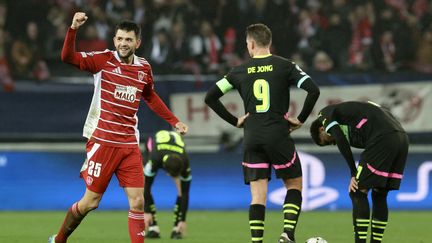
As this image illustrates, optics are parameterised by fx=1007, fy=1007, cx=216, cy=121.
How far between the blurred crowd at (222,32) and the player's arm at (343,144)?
8.02 metres

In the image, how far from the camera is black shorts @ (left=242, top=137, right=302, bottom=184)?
8977 mm

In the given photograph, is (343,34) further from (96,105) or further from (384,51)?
(96,105)

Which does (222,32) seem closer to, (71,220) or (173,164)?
(173,164)

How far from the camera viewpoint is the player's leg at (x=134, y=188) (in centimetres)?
852

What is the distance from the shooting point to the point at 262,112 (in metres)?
8.99

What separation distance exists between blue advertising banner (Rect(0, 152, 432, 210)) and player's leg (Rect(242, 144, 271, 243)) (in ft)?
25.3

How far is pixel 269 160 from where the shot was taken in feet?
29.7

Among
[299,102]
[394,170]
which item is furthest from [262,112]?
[299,102]

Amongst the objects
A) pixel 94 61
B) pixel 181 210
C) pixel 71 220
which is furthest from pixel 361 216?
pixel 181 210

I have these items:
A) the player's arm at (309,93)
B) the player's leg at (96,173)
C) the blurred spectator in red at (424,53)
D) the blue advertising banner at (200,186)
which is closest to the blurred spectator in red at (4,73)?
the blue advertising banner at (200,186)

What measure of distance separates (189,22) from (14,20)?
10.1 ft

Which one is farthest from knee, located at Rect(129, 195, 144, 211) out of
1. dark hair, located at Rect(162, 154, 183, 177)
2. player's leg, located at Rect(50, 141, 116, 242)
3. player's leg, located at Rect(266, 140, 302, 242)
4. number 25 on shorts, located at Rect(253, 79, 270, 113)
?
dark hair, located at Rect(162, 154, 183, 177)

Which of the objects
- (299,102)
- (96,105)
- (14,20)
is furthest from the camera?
(14,20)

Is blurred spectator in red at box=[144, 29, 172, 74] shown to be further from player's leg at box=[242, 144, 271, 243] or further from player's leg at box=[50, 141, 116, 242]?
player's leg at box=[50, 141, 116, 242]
